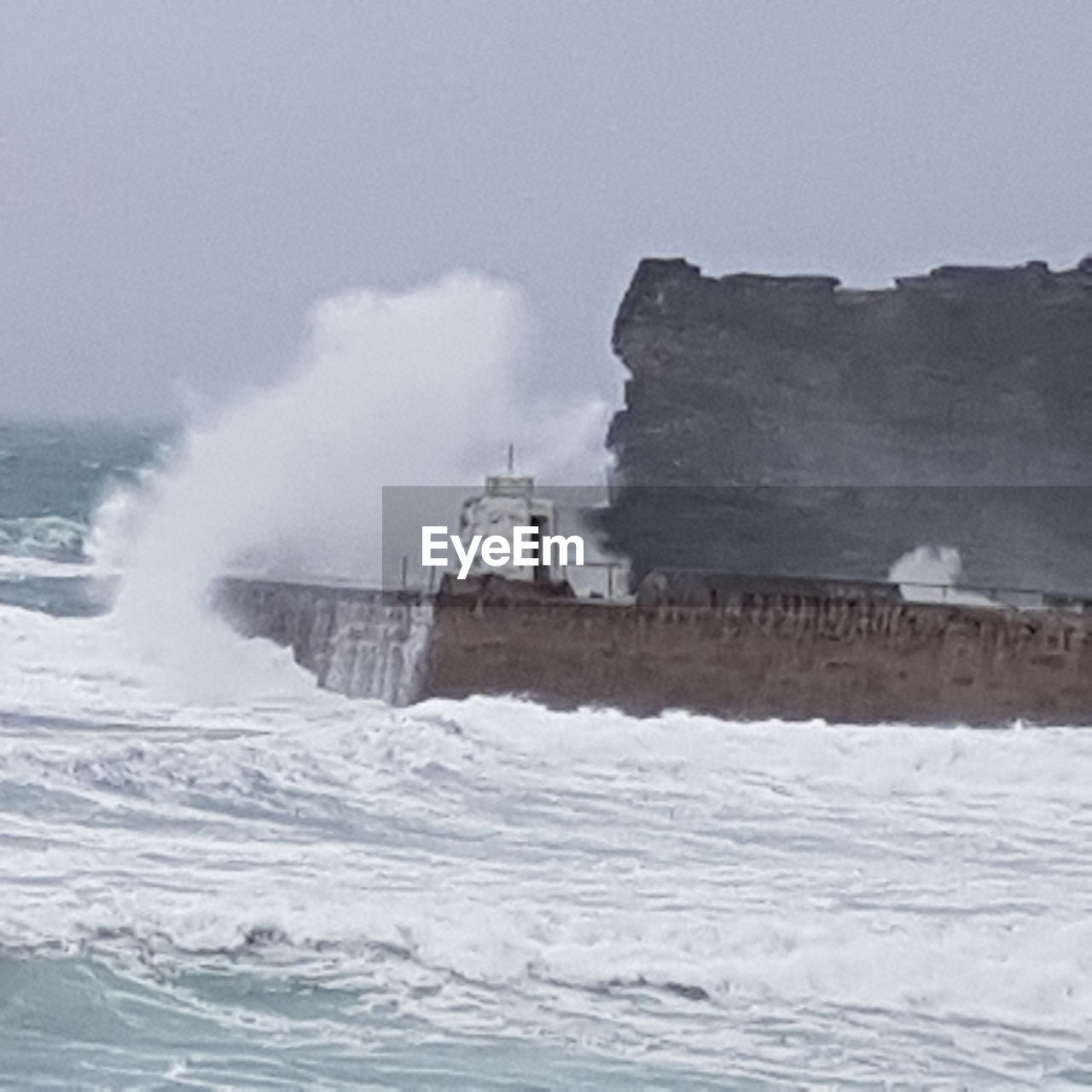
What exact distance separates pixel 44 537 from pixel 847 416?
13.5m

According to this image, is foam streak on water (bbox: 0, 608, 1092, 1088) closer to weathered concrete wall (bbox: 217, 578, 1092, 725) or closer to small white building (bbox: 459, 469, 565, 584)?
weathered concrete wall (bbox: 217, 578, 1092, 725)

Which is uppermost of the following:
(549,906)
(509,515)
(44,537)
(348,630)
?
(44,537)

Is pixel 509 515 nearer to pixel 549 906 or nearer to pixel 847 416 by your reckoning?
pixel 549 906

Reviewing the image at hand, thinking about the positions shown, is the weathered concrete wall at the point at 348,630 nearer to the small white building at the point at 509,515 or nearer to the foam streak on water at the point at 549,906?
the small white building at the point at 509,515

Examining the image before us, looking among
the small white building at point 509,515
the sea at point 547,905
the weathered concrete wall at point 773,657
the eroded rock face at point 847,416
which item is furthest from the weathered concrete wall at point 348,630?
the eroded rock face at point 847,416

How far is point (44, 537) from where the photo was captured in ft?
126

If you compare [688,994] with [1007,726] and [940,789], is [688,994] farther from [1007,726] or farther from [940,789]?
[1007,726]

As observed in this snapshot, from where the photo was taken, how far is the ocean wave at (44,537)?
35969 mm

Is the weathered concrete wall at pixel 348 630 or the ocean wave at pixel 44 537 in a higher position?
the ocean wave at pixel 44 537

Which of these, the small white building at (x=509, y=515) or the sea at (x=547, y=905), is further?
the small white building at (x=509, y=515)

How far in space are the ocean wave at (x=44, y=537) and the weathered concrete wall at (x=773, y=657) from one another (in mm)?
19567

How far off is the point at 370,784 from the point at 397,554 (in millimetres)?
11389

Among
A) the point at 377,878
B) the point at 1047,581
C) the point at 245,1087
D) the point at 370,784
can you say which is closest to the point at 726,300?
the point at 1047,581

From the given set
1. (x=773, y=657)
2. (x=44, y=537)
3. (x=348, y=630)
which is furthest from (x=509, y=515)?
(x=44, y=537)
